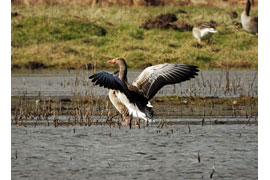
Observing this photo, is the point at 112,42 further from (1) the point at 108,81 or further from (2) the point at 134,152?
(2) the point at 134,152

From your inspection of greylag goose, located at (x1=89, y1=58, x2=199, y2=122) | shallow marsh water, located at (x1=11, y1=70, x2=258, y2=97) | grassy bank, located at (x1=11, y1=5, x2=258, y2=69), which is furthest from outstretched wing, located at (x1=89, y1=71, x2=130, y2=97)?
grassy bank, located at (x1=11, y1=5, x2=258, y2=69)

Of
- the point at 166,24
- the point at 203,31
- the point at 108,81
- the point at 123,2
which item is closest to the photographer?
the point at 108,81

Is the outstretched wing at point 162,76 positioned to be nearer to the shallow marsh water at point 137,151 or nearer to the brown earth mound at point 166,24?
the shallow marsh water at point 137,151

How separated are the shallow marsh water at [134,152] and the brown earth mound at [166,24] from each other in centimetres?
2105

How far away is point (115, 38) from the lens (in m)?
31.2

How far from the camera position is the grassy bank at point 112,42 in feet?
91.0

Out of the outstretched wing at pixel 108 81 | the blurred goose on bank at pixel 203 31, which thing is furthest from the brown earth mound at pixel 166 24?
the outstretched wing at pixel 108 81

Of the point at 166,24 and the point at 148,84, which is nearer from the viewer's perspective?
the point at 148,84

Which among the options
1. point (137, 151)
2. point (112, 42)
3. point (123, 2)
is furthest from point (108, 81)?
point (123, 2)

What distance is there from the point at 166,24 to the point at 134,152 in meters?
23.6

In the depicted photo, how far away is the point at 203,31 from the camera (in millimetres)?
29328

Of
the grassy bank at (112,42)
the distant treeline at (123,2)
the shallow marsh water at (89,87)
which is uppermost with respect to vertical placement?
the distant treeline at (123,2)

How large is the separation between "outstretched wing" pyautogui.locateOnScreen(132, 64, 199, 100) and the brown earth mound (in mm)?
21460
